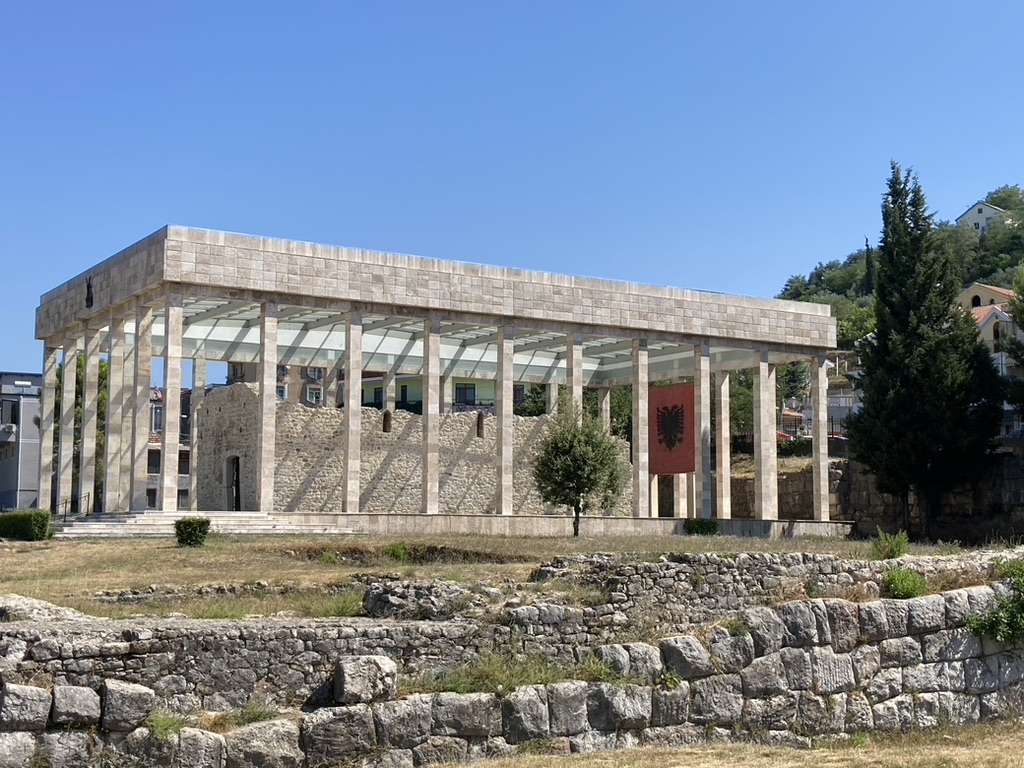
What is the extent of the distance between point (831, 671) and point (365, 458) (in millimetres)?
32023

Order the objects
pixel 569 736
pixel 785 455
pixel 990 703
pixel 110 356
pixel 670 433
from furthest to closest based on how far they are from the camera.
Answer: pixel 785 455 → pixel 670 433 → pixel 110 356 → pixel 990 703 → pixel 569 736

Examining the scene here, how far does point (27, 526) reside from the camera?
103ft

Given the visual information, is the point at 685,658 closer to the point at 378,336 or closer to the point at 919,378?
the point at 919,378

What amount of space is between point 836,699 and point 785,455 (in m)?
45.6

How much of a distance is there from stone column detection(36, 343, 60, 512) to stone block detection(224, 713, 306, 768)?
123 ft

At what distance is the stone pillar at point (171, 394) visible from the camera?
3653cm

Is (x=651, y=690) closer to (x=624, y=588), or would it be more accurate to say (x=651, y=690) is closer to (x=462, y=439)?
(x=624, y=588)

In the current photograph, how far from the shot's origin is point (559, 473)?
118ft

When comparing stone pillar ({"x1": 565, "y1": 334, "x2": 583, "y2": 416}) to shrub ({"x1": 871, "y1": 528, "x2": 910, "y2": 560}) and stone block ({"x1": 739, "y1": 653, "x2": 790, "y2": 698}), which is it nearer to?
shrub ({"x1": 871, "y1": 528, "x2": 910, "y2": 560})

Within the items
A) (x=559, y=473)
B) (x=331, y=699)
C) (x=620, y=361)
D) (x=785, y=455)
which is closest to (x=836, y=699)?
(x=331, y=699)

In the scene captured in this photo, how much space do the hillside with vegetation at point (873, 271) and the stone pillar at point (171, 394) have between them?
179 ft

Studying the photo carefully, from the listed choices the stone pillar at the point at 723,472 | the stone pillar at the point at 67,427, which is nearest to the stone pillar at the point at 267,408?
the stone pillar at the point at 67,427

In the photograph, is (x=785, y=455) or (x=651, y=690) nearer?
(x=651, y=690)

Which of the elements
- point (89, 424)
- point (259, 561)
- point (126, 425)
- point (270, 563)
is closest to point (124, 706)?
point (270, 563)
